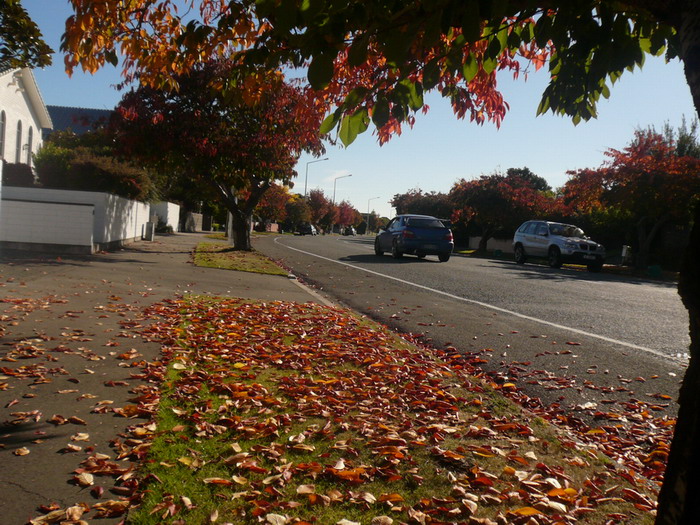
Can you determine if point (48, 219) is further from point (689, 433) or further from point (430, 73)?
point (689, 433)

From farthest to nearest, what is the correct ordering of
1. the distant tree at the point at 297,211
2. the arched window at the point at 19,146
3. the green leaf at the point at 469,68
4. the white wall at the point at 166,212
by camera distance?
the distant tree at the point at 297,211
the white wall at the point at 166,212
the arched window at the point at 19,146
the green leaf at the point at 469,68

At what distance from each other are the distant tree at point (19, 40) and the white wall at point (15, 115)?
925 inches

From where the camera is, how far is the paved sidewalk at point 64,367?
314 cm

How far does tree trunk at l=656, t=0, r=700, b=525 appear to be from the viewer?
6.77 ft

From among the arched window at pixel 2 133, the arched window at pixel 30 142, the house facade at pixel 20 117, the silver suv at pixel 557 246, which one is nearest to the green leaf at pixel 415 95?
the silver suv at pixel 557 246

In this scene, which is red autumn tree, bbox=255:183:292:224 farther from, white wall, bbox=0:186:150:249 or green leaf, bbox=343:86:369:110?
green leaf, bbox=343:86:369:110

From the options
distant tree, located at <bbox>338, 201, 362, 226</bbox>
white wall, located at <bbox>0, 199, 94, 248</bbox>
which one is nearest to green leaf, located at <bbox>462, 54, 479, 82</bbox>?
white wall, located at <bbox>0, 199, 94, 248</bbox>

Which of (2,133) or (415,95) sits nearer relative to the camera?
(415,95)

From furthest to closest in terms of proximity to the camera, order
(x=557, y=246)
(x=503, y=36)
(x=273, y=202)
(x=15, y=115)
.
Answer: (x=273, y=202) → (x=15, y=115) → (x=557, y=246) → (x=503, y=36)

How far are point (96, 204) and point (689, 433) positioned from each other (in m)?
16.6

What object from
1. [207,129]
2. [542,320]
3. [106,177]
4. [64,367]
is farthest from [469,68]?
[106,177]

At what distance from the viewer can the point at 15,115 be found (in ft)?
104

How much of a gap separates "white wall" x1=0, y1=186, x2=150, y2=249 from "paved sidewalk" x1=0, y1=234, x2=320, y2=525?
421 cm

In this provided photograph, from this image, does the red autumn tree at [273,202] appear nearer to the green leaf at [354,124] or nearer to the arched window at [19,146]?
the arched window at [19,146]
